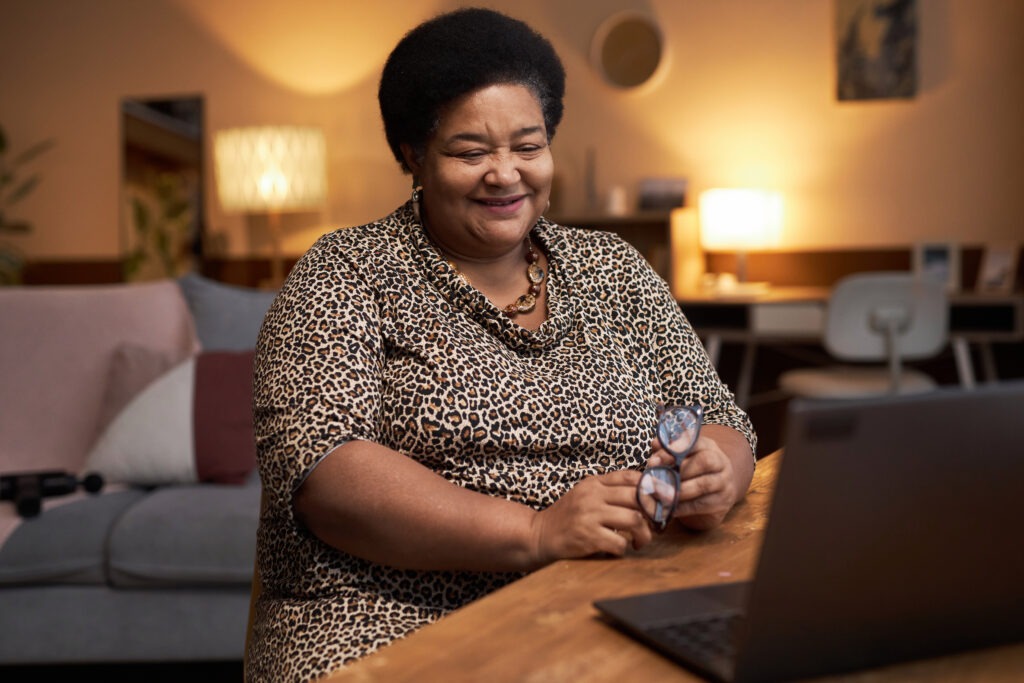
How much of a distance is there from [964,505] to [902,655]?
13 centimetres

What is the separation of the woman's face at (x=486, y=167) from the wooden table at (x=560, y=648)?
0.54 meters

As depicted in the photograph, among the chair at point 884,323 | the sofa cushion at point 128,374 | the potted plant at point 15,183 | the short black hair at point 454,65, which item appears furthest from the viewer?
the potted plant at point 15,183

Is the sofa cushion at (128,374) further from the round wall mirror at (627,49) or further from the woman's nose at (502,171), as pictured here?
the round wall mirror at (627,49)

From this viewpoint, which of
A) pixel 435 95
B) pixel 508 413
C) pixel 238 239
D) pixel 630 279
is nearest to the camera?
pixel 508 413

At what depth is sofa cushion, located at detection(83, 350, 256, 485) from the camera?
2744 mm

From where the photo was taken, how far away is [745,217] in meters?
4.68

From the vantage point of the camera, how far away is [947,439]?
62cm

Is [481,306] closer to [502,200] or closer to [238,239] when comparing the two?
[502,200]

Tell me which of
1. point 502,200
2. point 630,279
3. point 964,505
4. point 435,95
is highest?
point 435,95

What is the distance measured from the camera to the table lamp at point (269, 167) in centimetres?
518

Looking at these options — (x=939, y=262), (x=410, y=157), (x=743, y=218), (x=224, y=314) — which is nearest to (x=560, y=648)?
(x=410, y=157)

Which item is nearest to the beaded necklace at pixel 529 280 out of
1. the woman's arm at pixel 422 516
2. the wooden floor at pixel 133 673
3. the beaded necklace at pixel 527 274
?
the beaded necklace at pixel 527 274

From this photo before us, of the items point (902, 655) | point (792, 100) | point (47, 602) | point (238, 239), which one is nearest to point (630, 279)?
point (902, 655)

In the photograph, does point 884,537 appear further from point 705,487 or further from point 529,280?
point 529,280
